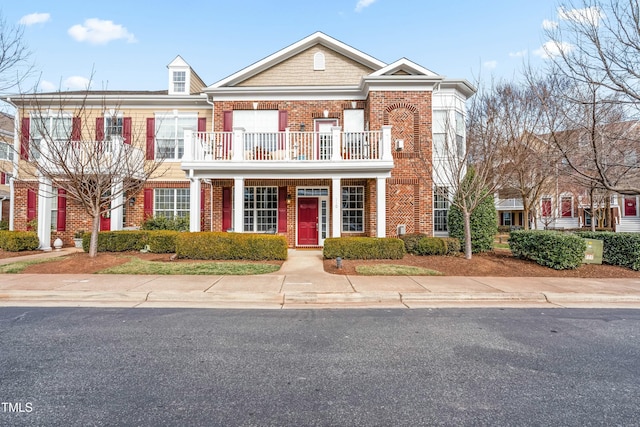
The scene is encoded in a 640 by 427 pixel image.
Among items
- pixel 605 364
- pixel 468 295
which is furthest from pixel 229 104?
pixel 605 364

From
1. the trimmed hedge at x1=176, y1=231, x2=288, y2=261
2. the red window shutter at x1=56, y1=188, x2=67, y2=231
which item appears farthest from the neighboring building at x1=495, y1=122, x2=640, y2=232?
the red window shutter at x1=56, y1=188, x2=67, y2=231

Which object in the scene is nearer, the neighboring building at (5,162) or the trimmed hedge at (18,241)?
the trimmed hedge at (18,241)

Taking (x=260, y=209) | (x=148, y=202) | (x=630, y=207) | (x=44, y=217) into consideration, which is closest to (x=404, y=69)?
(x=260, y=209)

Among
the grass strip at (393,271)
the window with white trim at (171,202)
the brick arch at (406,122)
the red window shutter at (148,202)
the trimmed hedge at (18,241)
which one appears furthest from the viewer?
the window with white trim at (171,202)

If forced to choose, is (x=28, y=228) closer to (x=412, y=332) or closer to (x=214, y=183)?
(x=214, y=183)

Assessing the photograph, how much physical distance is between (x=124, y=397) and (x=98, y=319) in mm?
2862

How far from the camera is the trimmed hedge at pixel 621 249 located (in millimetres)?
9211

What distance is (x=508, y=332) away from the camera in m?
4.59

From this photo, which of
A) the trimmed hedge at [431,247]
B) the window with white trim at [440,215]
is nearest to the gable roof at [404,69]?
the window with white trim at [440,215]

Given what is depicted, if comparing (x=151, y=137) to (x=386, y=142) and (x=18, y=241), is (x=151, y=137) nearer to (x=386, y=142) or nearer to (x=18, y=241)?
(x=18, y=241)

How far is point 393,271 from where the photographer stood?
28.3ft

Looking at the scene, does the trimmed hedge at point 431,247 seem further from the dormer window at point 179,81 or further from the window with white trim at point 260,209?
the dormer window at point 179,81

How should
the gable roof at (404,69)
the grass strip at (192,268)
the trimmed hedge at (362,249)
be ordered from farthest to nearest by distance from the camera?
the gable roof at (404,69)
the trimmed hedge at (362,249)
the grass strip at (192,268)

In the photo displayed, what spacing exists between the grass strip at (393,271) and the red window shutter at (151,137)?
468 inches
